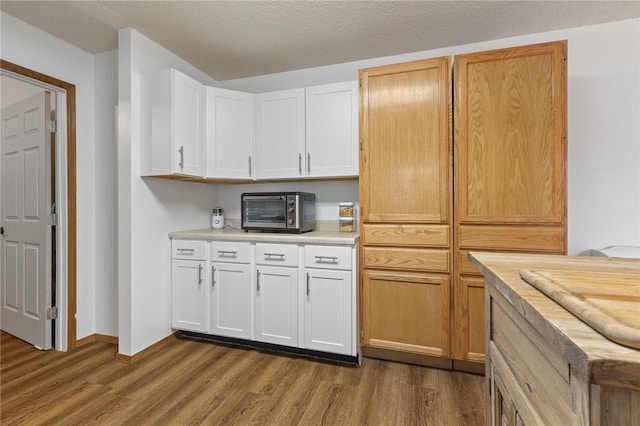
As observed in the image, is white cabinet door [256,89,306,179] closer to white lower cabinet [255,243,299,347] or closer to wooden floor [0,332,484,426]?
white lower cabinet [255,243,299,347]

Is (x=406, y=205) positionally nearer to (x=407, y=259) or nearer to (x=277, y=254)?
(x=407, y=259)

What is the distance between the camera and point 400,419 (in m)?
1.62

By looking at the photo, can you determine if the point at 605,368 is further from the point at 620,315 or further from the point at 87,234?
the point at 87,234

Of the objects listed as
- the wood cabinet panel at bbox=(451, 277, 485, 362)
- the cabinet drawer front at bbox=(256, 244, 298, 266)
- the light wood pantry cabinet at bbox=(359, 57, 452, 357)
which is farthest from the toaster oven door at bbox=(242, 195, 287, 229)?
the wood cabinet panel at bbox=(451, 277, 485, 362)

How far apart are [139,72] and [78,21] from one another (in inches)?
18.0

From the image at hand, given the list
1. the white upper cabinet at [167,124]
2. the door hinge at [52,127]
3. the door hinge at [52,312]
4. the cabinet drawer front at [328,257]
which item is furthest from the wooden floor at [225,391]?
the door hinge at [52,127]

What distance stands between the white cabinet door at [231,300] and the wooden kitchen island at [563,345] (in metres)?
1.78

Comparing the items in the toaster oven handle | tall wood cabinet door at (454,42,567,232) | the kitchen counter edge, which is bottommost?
the kitchen counter edge

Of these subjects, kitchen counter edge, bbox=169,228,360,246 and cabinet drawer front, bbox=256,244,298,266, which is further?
cabinet drawer front, bbox=256,244,298,266

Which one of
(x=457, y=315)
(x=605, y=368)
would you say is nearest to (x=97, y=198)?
(x=457, y=315)

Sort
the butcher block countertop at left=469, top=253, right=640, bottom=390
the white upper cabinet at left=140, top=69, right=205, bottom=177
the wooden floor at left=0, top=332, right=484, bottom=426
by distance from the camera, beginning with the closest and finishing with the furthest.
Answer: the butcher block countertop at left=469, top=253, right=640, bottom=390, the wooden floor at left=0, top=332, right=484, bottom=426, the white upper cabinet at left=140, top=69, right=205, bottom=177

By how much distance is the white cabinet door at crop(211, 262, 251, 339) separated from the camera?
2.39 metres

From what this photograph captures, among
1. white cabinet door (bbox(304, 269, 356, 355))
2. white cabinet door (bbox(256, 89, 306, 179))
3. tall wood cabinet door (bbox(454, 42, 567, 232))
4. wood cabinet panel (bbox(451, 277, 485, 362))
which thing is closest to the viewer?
tall wood cabinet door (bbox(454, 42, 567, 232))

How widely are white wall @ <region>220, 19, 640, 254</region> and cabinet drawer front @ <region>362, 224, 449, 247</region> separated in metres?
1.08
